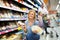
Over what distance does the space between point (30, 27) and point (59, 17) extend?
38.2 feet

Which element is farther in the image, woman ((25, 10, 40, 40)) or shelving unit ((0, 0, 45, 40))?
shelving unit ((0, 0, 45, 40))

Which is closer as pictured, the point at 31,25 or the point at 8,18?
the point at 31,25

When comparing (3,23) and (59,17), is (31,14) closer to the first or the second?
(3,23)

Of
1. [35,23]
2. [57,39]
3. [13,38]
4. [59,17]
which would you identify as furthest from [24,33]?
[59,17]

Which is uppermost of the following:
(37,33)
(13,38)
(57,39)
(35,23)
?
(35,23)

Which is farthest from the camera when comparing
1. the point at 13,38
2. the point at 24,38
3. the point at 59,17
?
the point at 59,17

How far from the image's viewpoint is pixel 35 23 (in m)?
2.59

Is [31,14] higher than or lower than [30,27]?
higher

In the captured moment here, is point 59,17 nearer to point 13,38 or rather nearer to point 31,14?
point 13,38

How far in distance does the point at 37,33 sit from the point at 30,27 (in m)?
0.15

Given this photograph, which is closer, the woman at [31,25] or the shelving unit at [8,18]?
the woman at [31,25]

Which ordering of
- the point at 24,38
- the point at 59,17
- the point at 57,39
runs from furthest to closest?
the point at 59,17
the point at 57,39
the point at 24,38

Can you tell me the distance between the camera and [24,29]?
8.41ft

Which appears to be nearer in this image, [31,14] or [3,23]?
[31,14]
